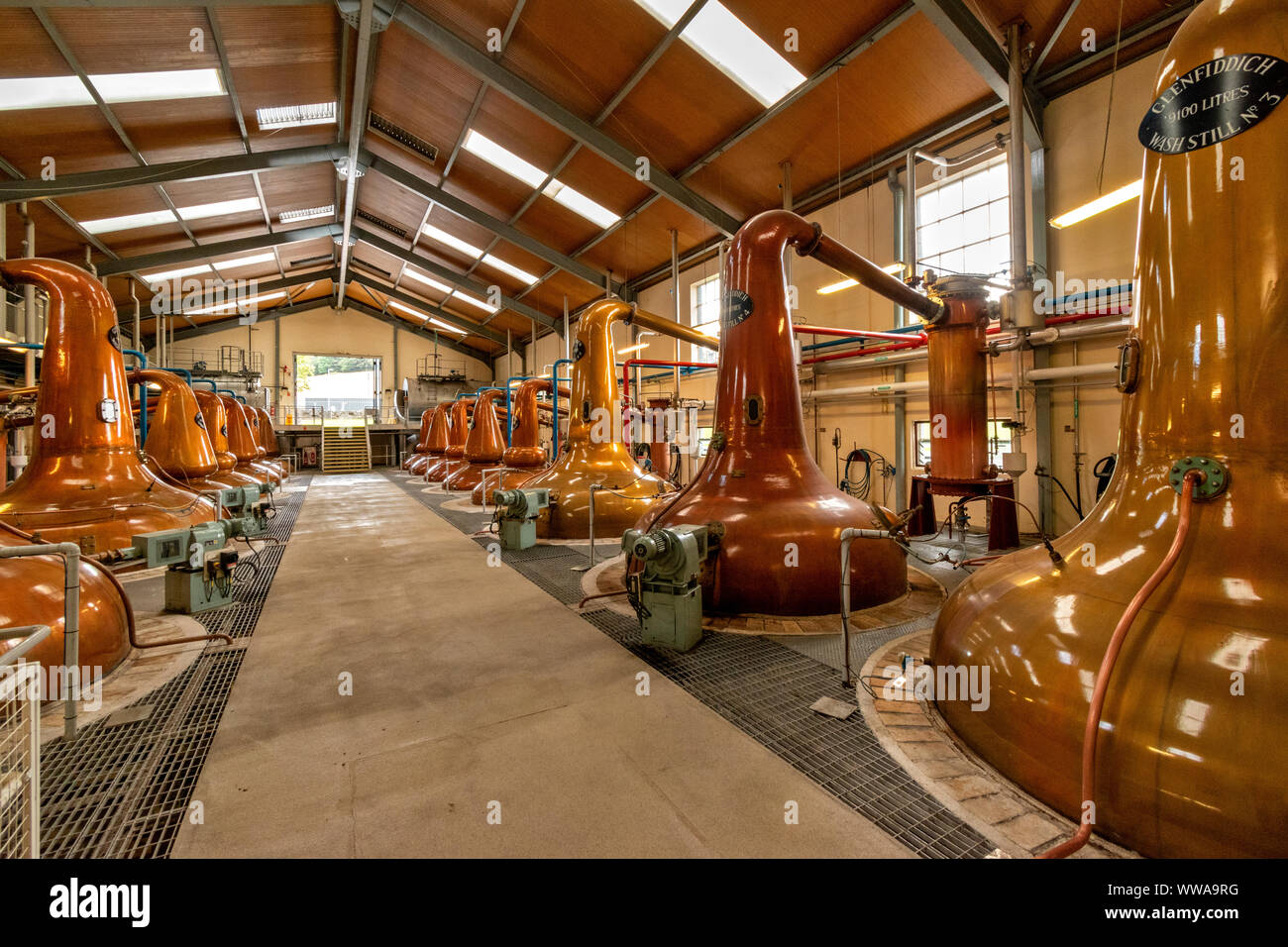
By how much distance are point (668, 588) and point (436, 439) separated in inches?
620

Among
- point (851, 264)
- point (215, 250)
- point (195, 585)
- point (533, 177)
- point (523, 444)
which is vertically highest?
point (533, 177)

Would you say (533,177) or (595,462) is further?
(533,177)

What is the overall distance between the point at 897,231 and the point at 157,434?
11.0m

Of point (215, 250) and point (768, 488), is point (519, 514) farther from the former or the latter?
point (215, 250)

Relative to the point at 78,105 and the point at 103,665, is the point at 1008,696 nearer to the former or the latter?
the point at 103,665

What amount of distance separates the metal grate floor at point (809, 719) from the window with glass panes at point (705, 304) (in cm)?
1017

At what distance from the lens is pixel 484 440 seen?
39.0 ft

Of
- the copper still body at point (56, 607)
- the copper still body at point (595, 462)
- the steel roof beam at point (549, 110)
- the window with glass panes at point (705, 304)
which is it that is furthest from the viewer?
the window with glass panes at point (705, 304)

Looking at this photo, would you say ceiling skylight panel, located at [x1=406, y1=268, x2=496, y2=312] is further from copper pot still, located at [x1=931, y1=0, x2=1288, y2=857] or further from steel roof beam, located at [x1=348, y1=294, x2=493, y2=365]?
copper pot still, located at [x1=931, y1=0, x2=1288, y2=857]

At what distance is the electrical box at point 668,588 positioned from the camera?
3.07 meters

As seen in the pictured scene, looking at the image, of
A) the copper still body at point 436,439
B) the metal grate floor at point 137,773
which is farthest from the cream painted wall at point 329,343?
the metal grate floor at point 137,773

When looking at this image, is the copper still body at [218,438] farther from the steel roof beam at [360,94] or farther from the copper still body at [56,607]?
the copper still body at [56,607]

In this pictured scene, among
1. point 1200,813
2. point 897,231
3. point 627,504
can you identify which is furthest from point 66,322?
point 897,231

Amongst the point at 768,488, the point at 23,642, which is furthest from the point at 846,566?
the point at 23,642
